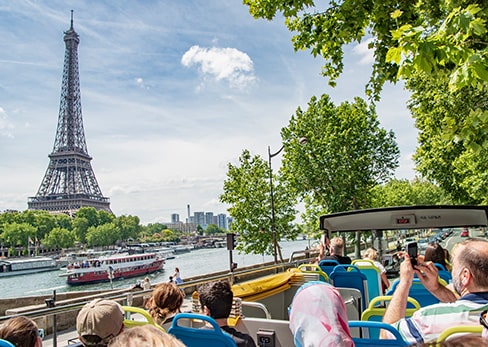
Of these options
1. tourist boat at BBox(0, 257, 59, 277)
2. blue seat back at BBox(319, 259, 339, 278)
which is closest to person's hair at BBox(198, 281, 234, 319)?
blue seat back at BBox(319, 259, 339, 278)

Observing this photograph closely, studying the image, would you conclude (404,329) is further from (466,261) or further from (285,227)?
(285,227)

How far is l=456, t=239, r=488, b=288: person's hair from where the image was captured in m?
2.65

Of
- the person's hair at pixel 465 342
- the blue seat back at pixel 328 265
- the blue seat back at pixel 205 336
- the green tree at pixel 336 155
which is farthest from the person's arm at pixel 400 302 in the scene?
the green tree at pixel 336 155

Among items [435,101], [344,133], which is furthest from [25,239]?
[435,101]

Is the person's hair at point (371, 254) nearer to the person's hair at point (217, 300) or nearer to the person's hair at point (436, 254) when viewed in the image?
the person's hair at point (436, 254)

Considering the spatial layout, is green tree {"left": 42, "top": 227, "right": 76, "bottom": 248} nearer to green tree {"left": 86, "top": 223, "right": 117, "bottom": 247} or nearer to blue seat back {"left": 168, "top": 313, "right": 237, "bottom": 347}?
A: green tree {"left": 86, "top": 223, "right": 117, "bottom": 247}

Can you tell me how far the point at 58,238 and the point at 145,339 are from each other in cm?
13704

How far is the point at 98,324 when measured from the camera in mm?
2809

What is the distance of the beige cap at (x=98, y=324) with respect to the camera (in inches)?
110

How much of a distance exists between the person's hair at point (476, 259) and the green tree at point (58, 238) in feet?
442

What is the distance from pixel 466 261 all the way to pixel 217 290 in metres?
1.98

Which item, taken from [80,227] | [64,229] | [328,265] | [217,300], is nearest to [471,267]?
[217,300]

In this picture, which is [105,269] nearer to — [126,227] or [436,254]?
[436,254]

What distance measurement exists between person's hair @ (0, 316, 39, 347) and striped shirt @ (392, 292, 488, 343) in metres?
2.46
